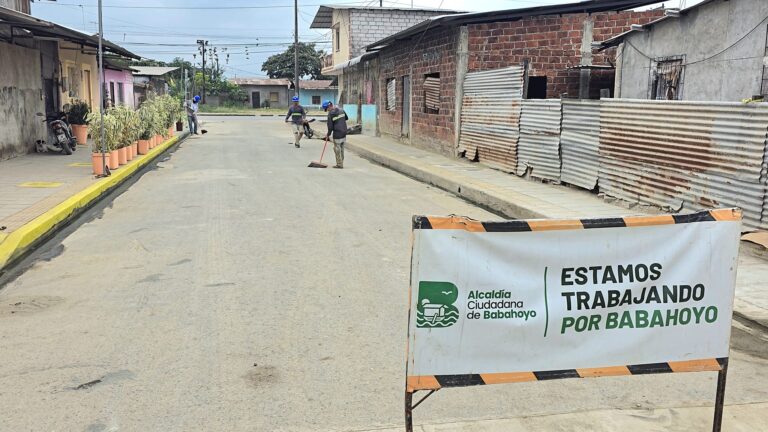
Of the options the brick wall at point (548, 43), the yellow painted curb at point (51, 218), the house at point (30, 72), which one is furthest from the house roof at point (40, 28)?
the brick wall at point (548, 43)

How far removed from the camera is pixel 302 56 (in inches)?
3984

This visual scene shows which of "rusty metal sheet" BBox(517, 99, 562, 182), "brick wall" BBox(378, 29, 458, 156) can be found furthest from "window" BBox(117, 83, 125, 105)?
"rusty metal sheet" BBox(517, 99, 562, 182)

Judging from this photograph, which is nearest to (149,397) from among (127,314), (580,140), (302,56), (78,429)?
(78,429)

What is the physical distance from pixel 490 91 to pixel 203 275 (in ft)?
37.1

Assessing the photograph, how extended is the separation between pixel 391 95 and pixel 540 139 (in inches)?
592

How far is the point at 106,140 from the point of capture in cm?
1549

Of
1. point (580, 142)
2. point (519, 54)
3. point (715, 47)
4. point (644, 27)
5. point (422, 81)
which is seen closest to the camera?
point (580, 142)

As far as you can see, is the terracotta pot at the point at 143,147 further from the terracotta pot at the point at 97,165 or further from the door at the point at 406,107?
the door at the point at 406,107

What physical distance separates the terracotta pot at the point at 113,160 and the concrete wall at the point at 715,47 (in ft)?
38.9

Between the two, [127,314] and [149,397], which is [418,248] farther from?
[127,314]

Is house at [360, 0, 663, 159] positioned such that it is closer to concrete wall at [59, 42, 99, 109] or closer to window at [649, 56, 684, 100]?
window at [649, 56, 684, 100]

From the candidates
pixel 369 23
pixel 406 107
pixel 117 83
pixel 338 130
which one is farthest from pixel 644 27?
pixel 369 23

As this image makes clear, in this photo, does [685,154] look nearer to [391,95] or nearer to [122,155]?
[122,155]

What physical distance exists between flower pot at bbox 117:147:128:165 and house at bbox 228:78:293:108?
74.3 m
